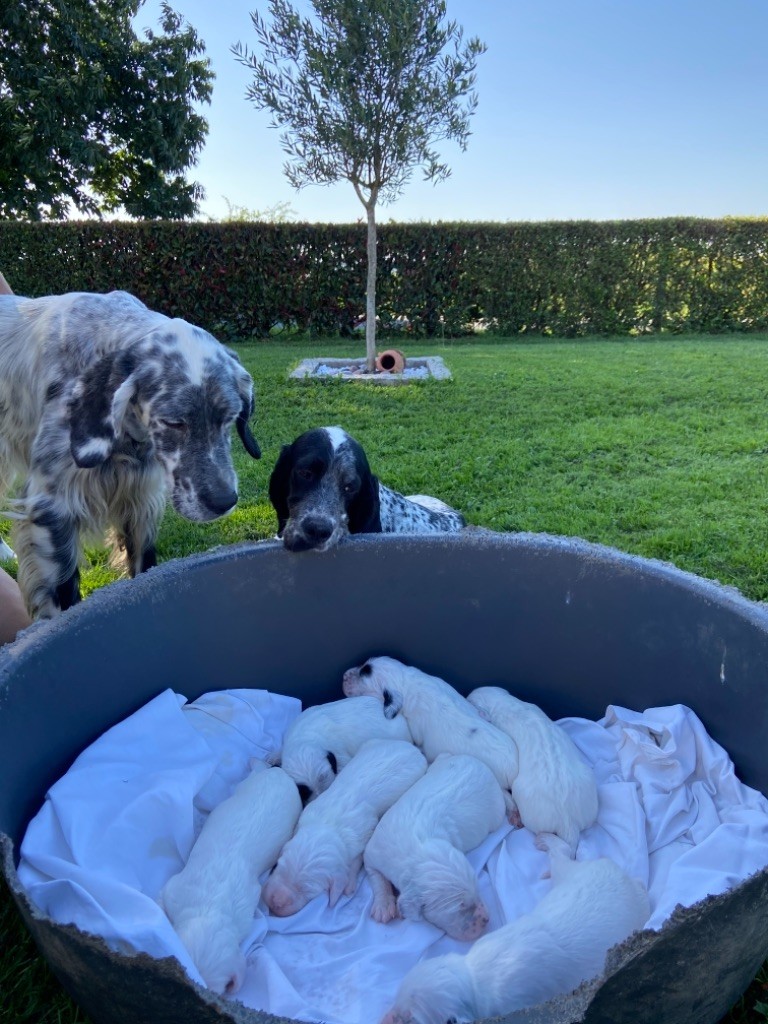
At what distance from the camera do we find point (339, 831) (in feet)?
6.67

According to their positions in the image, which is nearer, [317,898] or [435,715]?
[317,898]

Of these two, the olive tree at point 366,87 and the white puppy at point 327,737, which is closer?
the white puppy at point 327,737

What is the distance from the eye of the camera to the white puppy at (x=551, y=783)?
213 cm

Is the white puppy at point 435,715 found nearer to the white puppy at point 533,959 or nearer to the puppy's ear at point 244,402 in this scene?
the white puppy at point 533,959

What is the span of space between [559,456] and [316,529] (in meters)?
3.08

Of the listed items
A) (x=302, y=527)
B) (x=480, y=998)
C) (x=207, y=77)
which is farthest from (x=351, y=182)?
(x=207, y=77)

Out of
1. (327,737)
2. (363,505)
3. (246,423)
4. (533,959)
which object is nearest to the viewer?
(533,959)

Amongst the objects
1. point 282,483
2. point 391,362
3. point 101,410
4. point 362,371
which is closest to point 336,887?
point 282,483

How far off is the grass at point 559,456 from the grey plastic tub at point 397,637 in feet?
1.82

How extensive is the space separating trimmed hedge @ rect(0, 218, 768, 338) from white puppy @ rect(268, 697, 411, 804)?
9.78m

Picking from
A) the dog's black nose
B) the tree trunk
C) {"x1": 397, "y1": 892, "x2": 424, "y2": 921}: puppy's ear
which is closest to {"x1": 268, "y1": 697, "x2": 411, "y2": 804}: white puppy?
{"x1": 397, "y1": 892, "x2": 424, "y2": 921}: puppy's ear

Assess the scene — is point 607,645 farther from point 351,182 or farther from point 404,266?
point 404,266

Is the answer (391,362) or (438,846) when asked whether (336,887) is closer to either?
(438,846)

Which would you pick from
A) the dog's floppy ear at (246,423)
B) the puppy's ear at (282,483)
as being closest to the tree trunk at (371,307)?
the puppy's ear at (282,483)
